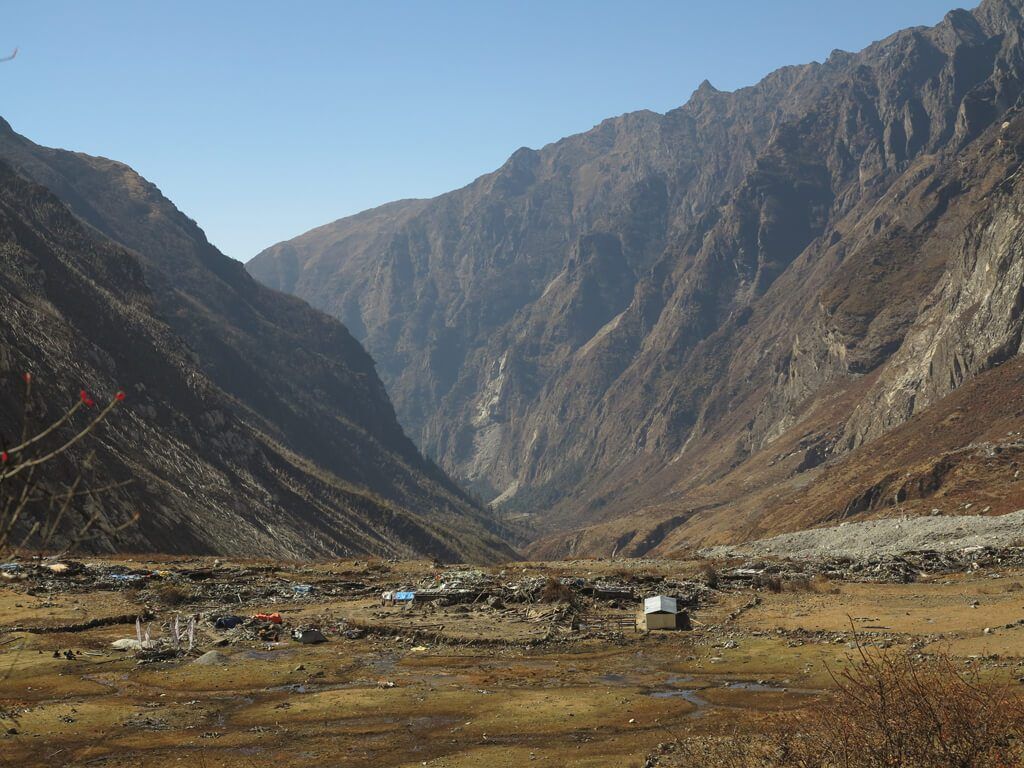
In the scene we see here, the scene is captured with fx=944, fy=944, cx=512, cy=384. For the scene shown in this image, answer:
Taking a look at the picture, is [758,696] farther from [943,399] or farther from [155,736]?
[943,399]

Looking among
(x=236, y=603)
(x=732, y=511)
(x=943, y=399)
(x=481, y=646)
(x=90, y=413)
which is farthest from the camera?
(x=732, y=511)

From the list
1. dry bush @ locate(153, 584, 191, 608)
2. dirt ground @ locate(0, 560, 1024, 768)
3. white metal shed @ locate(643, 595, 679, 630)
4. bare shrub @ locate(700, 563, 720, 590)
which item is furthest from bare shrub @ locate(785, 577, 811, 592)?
dry bush @ locate(153, 584, 191, 608)

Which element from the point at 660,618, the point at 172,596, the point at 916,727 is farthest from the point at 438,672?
the point at 916,727

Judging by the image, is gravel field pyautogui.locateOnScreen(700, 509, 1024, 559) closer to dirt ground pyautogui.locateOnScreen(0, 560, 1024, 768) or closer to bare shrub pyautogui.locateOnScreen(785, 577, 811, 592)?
dirt ground pyautogui.locateOnScreen(0, 560, 1024, 768)

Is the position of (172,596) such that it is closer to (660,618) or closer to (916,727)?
(660,618)

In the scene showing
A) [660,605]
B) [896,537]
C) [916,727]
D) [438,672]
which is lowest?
[896,537]

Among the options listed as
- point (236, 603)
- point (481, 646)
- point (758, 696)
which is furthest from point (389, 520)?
point (758, 696)

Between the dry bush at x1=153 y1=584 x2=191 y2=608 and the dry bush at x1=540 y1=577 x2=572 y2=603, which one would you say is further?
the dry bush at x1=153 y1=584 x2=191 y2=608
